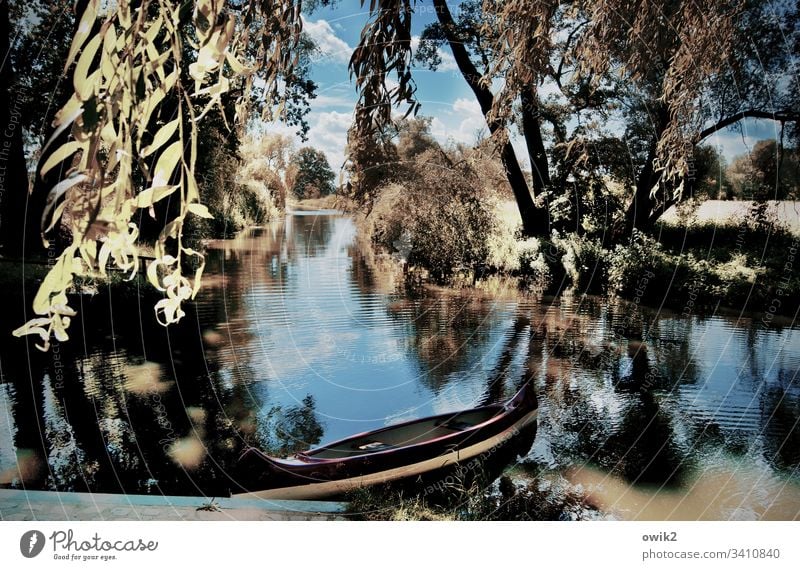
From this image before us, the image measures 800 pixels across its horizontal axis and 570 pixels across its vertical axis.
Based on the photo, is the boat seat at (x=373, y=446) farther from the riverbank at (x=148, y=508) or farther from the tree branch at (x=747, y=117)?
the tree branch at (x=747, y=117)

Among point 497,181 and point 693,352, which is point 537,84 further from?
point 693,352

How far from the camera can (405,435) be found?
2.67 m

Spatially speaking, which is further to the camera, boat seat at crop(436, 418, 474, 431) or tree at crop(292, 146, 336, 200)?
tree at crop(292, 146, 336, 200)

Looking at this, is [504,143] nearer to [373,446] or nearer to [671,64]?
[671,64]

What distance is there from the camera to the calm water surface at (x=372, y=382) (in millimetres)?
2646

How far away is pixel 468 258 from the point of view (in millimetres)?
2836

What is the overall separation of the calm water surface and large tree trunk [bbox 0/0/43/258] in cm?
36

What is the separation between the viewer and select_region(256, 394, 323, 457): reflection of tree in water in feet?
8.66

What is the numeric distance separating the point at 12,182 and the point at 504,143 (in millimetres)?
2060

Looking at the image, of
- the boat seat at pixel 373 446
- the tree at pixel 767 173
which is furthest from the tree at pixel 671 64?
the boat seat at pixel 373 446

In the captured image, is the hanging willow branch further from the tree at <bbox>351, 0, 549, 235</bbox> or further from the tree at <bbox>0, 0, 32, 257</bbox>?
the tree at <bbox>0, 0, 32, 257</bbox>

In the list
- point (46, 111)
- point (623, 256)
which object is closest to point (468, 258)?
point (623, 256)

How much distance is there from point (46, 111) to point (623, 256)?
2503 millimetres

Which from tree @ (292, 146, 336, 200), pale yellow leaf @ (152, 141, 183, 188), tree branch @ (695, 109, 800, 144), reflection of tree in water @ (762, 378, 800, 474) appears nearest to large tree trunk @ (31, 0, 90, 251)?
tree @ (292, 146, 336, 200)
